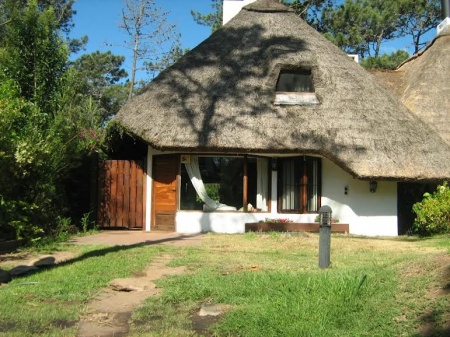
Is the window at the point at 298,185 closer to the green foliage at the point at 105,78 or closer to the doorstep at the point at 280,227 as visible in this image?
the doorstep at the point at 280,227

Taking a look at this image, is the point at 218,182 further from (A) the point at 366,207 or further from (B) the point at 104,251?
(B) the point at 104,251

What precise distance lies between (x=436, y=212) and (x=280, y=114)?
177 inches

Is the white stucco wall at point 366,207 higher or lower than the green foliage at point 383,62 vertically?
lower

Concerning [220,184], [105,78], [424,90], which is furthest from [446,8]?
[105,78]

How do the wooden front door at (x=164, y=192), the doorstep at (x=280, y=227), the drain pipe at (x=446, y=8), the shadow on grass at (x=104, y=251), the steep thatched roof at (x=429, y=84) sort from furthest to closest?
1. the drain pipe at (x=446, y=8)
2. the steep thatched roof at (x=429, y=84)
3. the wooden front door at (x=164, y=192)
4. the doorstep at (x=280, y=227)
5. the shadow on grass at (x=104, y=251)

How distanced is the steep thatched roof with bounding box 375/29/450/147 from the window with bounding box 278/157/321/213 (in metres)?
4.15

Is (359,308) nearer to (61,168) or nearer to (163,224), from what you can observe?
(61,168)

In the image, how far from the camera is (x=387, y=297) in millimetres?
4789

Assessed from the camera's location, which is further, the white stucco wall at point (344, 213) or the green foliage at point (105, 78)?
the green foliage at point (105, 78)

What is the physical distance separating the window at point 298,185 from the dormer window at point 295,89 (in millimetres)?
1564

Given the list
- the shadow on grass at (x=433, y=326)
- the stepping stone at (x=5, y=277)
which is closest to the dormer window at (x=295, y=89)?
the stepping stone at (x=5, y=277)

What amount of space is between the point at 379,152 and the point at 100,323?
9.62 metres

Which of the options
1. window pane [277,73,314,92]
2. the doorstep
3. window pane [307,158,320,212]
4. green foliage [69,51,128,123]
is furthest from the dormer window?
green foliage [69,51,128,123]

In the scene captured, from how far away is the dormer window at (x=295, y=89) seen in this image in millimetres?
14016
